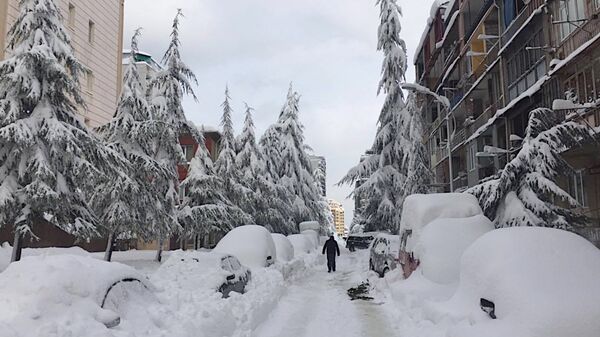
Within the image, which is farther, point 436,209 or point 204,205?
point 204,205

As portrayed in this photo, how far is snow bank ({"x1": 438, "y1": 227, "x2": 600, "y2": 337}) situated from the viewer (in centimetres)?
538

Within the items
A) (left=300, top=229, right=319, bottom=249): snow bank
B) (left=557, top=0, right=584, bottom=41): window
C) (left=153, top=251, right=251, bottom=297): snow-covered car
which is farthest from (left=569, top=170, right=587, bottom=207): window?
(left=300, top=229, right=319, bottom=249): snow bank

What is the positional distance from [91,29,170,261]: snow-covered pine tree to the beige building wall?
21.4 ft

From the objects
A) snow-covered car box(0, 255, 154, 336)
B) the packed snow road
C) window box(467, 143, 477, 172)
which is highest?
window box(467, 143, 477, 172)

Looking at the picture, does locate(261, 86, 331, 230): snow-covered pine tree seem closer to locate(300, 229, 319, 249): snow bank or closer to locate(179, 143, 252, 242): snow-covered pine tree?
locate(300, 229, 319, 249): snow bank

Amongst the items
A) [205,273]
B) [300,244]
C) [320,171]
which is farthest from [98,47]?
[320,171]

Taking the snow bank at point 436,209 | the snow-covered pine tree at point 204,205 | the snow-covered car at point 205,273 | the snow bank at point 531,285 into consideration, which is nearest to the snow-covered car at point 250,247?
the snow-covered car at point 205,273

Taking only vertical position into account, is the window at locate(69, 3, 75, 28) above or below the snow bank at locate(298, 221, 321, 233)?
above

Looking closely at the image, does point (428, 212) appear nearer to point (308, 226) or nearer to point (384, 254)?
point (384, 254)

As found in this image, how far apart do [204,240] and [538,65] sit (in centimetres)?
2002

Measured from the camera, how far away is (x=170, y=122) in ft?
76.7

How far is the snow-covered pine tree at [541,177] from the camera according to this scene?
12.5 m

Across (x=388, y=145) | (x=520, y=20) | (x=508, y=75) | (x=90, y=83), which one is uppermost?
(x=520, y=20)

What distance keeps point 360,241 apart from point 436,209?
2290cm
